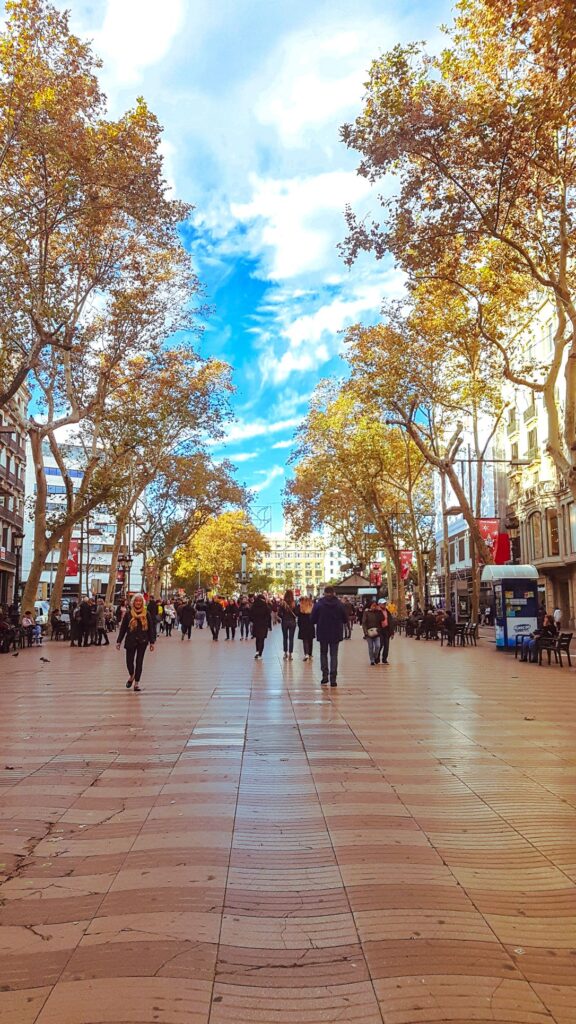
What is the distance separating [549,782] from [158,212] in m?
14.1

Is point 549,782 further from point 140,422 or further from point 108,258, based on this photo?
point 140,422

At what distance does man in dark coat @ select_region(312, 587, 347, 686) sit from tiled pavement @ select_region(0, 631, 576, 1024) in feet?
12.3

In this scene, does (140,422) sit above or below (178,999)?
above

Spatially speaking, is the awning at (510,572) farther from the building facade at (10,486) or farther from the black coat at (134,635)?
the building facade at (10,486)

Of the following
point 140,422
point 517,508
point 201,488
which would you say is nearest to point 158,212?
point 140,422

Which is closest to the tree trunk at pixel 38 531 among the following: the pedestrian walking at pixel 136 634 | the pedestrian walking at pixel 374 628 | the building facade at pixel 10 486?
the pedestrian walking at pixel 374 628

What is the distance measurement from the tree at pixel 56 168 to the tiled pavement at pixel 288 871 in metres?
10.7

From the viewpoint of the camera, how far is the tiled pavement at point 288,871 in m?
2.85

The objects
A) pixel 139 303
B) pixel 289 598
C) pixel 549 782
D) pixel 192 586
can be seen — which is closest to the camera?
pixel 549 782

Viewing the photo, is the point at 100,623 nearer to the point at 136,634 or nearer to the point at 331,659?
the point at 136,634

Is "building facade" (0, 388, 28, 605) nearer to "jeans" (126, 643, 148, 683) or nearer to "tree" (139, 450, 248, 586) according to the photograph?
"tree" (139, 450, 248, 586)

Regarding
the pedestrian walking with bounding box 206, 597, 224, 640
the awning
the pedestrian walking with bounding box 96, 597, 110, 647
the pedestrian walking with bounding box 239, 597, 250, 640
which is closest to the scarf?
the awning

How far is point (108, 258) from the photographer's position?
19844 millimetres

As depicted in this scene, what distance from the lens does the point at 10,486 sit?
4662 cm
